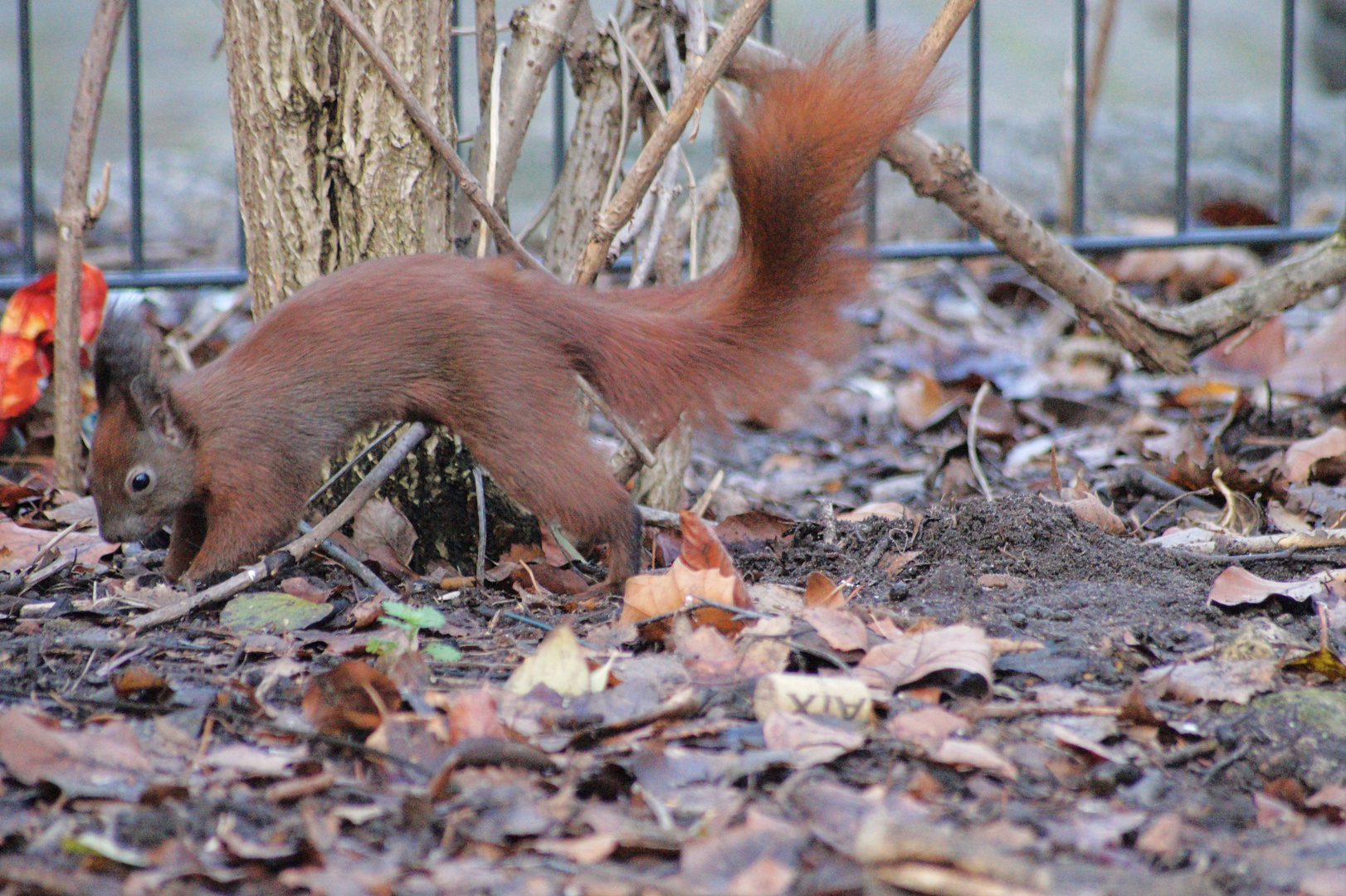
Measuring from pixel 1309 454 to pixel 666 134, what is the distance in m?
1.85

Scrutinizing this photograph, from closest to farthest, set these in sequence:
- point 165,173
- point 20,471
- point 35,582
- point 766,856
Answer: point 766,856, point 35,582, point 20,471, point 165,173

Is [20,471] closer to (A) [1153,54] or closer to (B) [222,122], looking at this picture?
(B) [222,122]

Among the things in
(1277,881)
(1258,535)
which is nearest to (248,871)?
(1277,881)

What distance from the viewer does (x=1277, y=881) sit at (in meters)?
1.28

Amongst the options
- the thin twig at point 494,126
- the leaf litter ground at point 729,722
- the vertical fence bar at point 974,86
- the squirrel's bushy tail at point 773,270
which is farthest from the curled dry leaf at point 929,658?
the vertical fence bar at point 974,86

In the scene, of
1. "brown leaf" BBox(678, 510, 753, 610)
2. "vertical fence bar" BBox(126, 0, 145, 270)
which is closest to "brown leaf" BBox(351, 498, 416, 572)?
"brown leaf" BBox(678, 510, 753, 610)

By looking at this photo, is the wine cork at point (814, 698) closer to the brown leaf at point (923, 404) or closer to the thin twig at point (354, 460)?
the thin twig at point (354, 460)

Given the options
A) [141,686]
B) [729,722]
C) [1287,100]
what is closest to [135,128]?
[141,686]

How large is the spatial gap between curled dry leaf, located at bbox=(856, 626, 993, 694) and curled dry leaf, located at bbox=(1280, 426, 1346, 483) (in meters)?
1.65

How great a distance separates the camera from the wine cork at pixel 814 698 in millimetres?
1618

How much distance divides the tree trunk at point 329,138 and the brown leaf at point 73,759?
51.0 inches

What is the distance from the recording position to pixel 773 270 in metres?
2.44

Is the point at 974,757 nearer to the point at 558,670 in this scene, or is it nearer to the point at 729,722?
the point at 729,722

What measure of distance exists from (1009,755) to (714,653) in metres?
0.45
